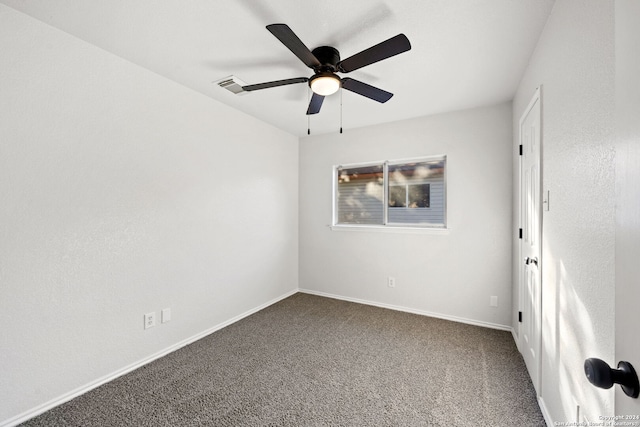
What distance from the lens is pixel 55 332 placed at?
6.00 ft

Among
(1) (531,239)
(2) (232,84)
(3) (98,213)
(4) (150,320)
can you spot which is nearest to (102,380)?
(4) (150,320)

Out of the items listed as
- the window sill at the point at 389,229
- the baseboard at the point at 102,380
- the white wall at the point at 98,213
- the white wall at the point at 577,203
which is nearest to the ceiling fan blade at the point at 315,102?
the white wall at the point at 98,213

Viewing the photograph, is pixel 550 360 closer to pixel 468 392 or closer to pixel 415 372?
pixel 468 392

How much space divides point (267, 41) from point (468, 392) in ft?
9.43

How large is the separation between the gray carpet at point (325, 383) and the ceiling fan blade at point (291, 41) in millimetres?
2261

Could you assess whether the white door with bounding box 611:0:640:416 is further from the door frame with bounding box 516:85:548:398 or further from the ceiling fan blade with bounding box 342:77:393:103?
the ceiling fan blade with bounding box 342:77:393:103

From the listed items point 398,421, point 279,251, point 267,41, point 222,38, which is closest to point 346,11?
point 267,41

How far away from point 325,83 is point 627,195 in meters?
1.76

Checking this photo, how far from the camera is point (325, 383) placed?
A: 6.77 feet

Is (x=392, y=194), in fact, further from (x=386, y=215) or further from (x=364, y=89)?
(x=364, y=89)

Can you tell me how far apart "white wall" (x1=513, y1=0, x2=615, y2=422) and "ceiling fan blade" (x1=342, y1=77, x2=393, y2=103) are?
3.34ft

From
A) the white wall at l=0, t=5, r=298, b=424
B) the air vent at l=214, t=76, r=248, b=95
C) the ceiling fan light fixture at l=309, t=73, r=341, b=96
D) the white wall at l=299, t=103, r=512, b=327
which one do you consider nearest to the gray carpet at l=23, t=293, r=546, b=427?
the white wall at l=0, t=5, r=298, b=424

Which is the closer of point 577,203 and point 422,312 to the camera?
point 577,203

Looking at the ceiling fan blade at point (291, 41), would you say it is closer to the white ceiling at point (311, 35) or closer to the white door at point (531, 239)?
the white ceiling at point (311, 35)
